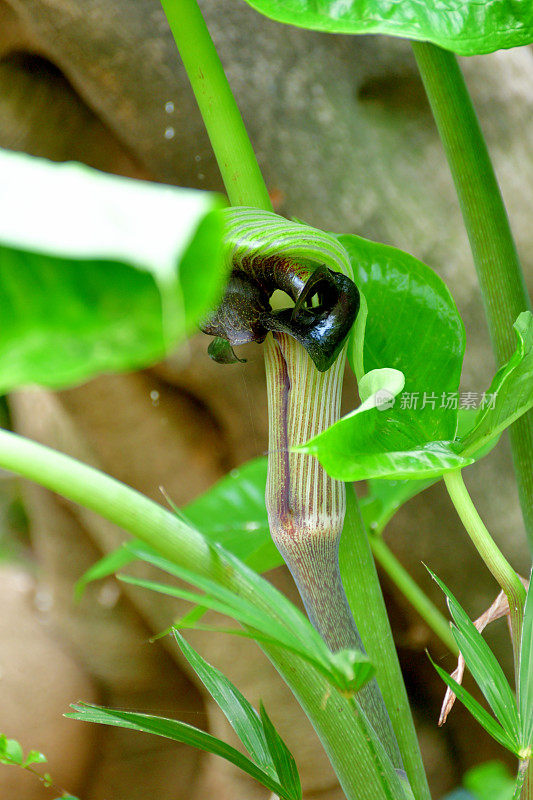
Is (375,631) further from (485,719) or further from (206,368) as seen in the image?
(206,368)

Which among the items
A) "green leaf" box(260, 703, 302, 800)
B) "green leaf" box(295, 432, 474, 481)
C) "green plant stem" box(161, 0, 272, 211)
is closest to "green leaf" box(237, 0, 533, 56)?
"green plant stem" box(161, 0, 272, 211)

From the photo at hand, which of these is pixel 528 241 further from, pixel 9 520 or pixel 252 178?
pixel 9 520

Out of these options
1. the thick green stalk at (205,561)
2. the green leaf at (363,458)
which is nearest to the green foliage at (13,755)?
the thick green stalk at (205,561)

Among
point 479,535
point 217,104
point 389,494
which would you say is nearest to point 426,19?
point 217,104

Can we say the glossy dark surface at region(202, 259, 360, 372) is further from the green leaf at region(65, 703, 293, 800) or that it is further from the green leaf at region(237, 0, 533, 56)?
the green leaf at region(65, 703, 293, 800)

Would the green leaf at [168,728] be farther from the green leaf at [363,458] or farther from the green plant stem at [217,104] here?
the green plant stem at [217,104]

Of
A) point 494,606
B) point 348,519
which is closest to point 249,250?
Answer: point 348,519
